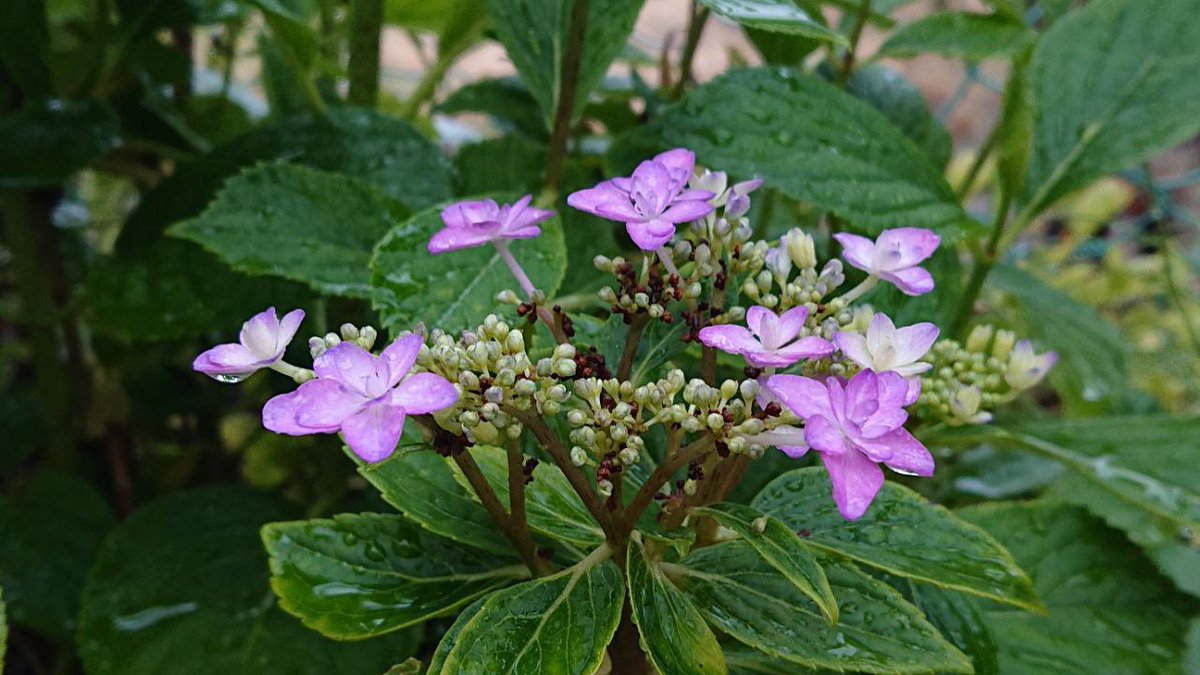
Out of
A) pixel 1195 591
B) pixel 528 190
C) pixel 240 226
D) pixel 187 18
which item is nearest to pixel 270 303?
pixel 240 226

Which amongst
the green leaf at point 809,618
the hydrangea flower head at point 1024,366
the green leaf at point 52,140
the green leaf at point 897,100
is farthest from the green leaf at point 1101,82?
the green leaf at point 52,140

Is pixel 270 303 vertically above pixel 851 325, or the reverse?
pixel 851 325

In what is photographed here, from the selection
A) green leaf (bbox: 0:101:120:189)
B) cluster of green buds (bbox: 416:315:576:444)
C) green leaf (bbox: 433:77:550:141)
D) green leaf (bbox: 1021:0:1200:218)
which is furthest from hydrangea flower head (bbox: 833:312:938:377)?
green leaf (bbox: 0:101:120:189)

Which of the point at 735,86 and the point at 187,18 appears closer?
the point at 735,86

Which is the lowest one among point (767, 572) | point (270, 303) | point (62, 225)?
point (62, 225)

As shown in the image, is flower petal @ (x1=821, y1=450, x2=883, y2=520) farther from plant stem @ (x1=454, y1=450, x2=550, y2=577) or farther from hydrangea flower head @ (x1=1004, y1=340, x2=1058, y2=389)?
hydrangea flower head @ (x1=1004, y1=340, x2=1058, y2=389)

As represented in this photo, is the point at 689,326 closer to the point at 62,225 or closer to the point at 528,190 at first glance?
the point at 528,190

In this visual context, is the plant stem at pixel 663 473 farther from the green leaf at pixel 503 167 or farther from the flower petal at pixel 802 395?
the green leaf at pixel 503 167

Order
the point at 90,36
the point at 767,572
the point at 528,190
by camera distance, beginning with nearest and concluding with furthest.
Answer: the point at 767,572, the point at 528,190, the point at 90,36
